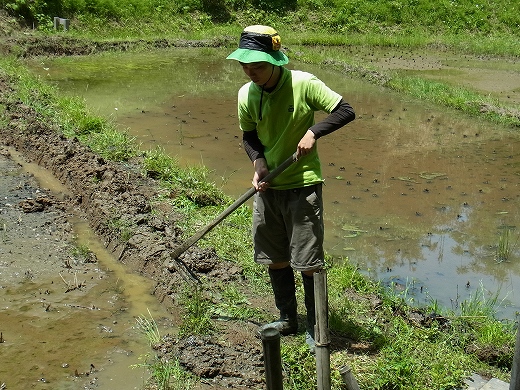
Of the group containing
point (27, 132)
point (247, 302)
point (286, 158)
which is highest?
point (286, 158)

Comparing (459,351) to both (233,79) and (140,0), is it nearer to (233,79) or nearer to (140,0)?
(233,79)

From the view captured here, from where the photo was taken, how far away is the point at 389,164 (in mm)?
7613

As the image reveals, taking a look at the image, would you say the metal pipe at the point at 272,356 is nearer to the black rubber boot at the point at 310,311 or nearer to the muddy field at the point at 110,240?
the muddy field at the point at 110,240

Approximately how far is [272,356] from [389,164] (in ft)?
19.1

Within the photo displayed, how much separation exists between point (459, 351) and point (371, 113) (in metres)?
6.75

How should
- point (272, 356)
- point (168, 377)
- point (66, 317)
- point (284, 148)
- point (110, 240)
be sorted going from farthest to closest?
1. point (110, 240)
2. point (66, 317)
3. point (284, 148)
4. point (168, 377)
5. point (272, 356)

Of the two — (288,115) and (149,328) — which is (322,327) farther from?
(149,328)

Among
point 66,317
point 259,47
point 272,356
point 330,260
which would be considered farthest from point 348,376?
point 330,260

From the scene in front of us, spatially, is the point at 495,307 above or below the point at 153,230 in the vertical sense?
below

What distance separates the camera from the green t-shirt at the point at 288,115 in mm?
3264

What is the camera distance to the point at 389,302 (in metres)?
4.22

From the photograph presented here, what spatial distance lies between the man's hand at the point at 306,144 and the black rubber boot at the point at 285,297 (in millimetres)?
787

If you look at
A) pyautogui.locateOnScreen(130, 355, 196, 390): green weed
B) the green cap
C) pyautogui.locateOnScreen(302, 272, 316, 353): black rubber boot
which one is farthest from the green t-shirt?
pyautogui.locateOnScreen(130, 355, 196, 390): green weed

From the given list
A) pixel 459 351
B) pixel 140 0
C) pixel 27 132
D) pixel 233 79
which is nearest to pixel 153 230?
pixel 459 351
